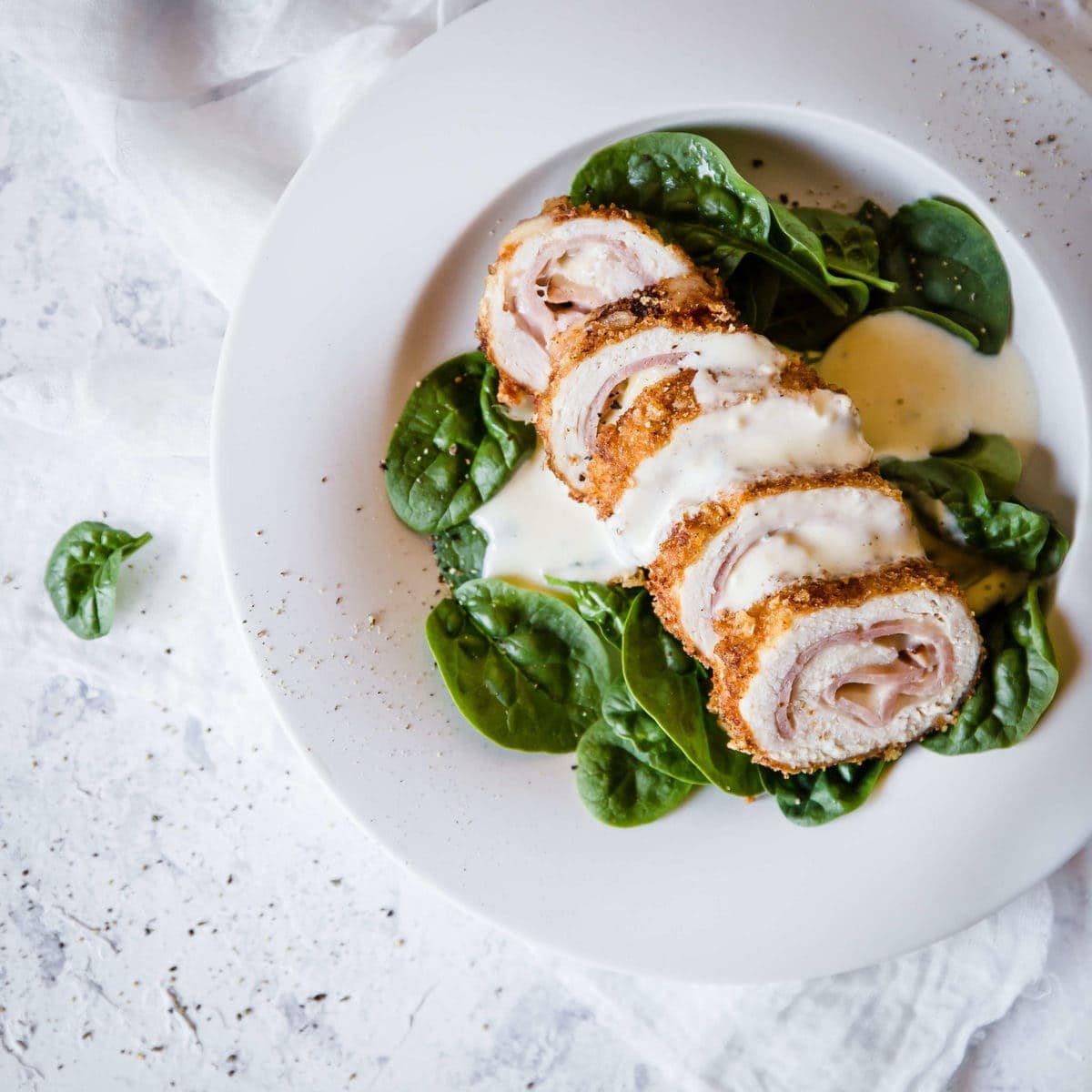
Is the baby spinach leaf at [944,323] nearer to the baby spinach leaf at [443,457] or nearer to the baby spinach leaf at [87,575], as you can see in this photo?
the baby spinach leaf at [443,457]

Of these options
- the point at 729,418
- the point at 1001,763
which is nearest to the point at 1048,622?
the point at 1001,763

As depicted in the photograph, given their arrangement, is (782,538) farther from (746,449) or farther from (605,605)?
(605,605)

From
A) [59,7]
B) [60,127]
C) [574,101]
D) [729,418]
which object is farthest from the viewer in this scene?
[60,127]

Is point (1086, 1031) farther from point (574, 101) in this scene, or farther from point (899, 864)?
point (574, 101)

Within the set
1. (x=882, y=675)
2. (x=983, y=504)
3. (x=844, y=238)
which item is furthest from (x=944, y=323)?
(x=882, y=675)

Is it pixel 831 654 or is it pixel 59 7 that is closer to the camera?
pixel 831 654

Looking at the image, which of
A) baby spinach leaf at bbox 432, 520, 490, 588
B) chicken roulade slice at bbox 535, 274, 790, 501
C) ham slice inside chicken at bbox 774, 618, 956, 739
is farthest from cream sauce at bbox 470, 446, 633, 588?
ham slice inside chicken at bbox 774, 618, 956, 739

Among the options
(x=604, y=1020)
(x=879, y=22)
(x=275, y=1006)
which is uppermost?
(x=879, y=22)
